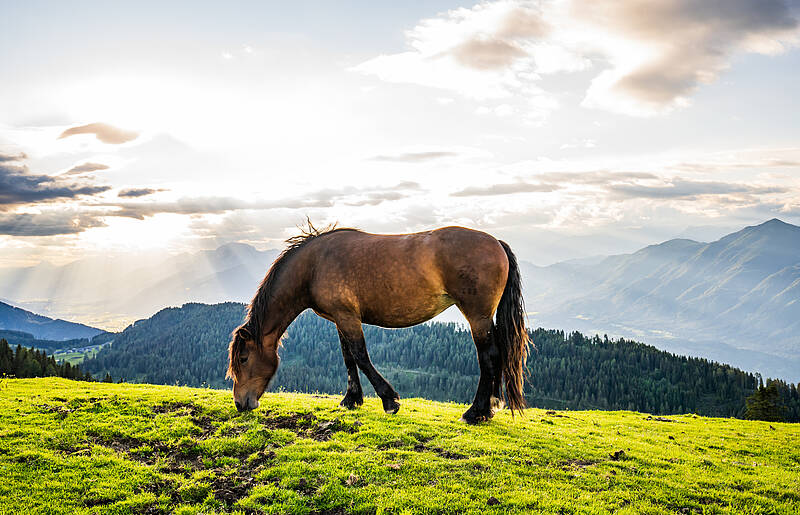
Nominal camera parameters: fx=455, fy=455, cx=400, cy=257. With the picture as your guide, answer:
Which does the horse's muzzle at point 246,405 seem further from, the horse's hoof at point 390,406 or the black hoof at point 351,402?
the horse's hoof at point 390,406

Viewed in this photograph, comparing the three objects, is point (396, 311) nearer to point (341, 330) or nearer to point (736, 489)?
point (341, 330)

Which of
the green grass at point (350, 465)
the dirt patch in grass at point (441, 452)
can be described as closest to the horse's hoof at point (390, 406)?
the green grass at point (350, 465)

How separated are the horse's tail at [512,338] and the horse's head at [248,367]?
576 cm

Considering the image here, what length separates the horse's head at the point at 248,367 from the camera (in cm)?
1166

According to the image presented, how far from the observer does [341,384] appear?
519ft

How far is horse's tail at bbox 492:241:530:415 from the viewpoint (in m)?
11.0

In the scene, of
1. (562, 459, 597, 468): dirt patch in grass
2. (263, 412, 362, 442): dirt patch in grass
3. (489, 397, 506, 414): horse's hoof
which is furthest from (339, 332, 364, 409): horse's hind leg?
(562, 459, 597, 468): dirt patch in grass

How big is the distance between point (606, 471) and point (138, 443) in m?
9.49

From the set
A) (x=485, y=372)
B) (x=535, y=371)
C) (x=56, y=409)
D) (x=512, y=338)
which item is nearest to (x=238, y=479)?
(x=485, y=372)

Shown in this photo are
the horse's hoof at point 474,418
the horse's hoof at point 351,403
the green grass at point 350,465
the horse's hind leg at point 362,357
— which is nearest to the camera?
the green grass at point 350,465

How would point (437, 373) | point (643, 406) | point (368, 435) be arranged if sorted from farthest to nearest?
point (437, 373) < point (643, 406) < point (368, 435)

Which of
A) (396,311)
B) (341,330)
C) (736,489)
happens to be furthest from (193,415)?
(736,489)

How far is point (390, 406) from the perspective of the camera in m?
11.5

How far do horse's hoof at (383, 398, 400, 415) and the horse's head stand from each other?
9.95ft
